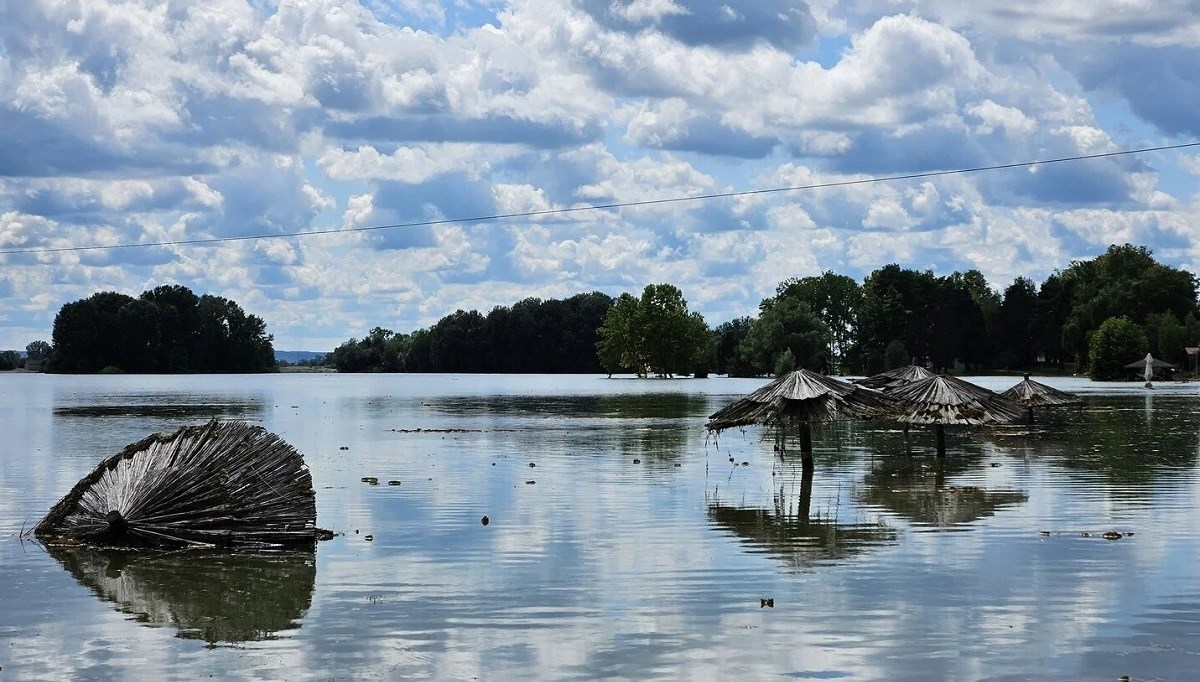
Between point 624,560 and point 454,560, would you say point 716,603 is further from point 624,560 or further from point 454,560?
point 454,560

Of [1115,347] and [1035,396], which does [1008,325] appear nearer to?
[1115,347]

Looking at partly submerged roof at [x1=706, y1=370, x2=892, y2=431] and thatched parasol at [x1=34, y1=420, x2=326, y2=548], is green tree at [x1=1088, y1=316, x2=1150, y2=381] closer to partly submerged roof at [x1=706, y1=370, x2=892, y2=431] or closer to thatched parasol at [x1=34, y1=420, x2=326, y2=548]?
partly submerged roof at [x1=706, y1=370, x2=892, y2=431]

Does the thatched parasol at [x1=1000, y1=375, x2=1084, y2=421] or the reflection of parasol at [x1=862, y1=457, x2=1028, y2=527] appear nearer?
the reflection of parasol at [x1=862, y1=457, x2=1028, y2=527]

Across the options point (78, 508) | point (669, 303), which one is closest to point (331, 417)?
point (78, 508)

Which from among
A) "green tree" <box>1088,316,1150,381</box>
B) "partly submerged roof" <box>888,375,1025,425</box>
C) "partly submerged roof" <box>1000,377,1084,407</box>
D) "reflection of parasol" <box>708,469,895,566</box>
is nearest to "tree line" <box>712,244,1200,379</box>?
"green tree" <box>1088,316,1150,381</box>

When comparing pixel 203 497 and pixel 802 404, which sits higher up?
pixel 802 404

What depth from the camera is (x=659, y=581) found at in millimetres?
19312

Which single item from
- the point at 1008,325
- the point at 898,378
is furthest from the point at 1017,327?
the point at 898,378

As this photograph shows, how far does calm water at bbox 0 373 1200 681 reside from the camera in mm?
14594

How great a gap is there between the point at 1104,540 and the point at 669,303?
172 meters

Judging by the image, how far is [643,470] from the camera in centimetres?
3778

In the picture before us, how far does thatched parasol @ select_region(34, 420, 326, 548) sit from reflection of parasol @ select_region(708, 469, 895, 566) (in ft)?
25.7

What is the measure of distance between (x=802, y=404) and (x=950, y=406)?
6.50 m

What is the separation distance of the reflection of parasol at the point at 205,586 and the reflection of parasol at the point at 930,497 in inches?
494
